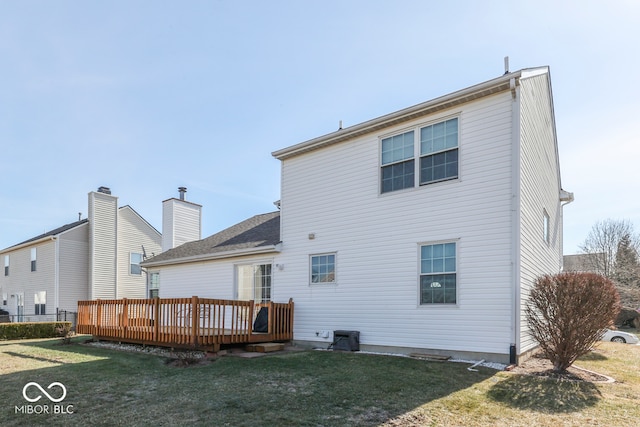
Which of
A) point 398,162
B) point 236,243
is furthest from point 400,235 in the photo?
point 236,243

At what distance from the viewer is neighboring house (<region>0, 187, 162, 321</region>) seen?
21.8 metres

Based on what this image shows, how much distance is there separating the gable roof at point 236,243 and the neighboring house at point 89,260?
864 cm

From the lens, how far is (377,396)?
557 centimetres

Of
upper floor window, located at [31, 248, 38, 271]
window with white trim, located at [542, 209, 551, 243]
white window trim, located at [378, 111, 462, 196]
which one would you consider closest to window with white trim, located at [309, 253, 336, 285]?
white window trim, located at [378, 111, 462, 196]

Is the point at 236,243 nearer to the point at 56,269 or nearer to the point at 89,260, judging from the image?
the point at 89,260

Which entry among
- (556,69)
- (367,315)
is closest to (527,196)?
(367,315)

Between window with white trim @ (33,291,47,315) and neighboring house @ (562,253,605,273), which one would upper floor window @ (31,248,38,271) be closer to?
window with white trim @ (33,291,47,315)

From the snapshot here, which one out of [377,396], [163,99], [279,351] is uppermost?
[163,99]

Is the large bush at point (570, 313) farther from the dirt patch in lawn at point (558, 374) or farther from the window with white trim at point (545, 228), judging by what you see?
the window with white trim at point (545, 228)

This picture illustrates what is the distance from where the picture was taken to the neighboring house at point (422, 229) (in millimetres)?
8109

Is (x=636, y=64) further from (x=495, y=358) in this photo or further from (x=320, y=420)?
(x=320, y=420)

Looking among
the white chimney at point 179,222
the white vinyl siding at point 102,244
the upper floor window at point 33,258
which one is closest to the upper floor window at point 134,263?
the white vinyl siding at point 102,244

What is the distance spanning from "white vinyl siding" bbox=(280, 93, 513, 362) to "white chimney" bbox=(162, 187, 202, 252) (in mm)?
7970

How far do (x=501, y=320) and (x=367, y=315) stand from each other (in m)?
3.00
